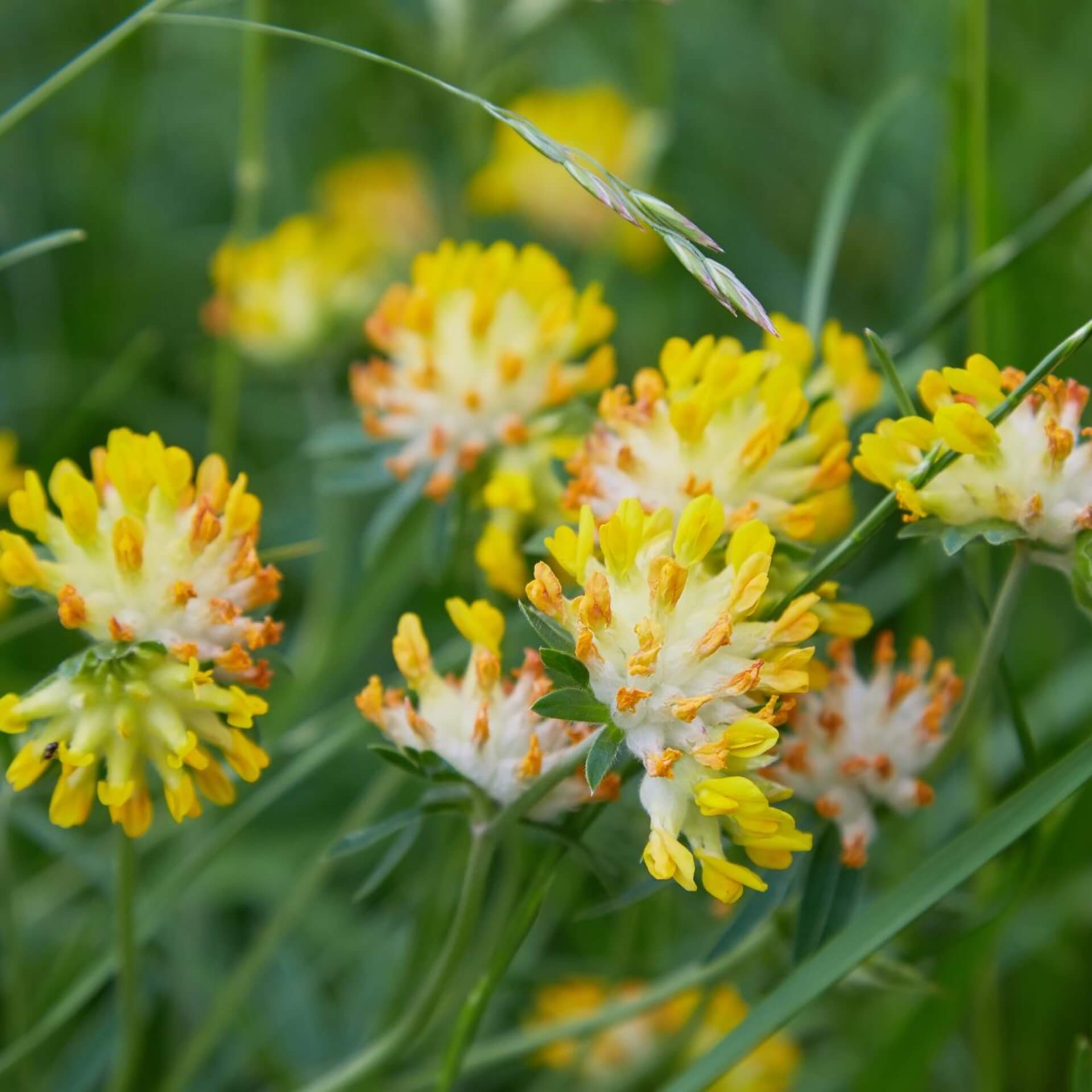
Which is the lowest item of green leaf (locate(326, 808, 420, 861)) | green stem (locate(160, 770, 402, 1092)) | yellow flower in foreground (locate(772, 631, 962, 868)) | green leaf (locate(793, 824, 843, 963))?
green stem (locate(160, 770, 402, 1092))

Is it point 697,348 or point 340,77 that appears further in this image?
point 340,77

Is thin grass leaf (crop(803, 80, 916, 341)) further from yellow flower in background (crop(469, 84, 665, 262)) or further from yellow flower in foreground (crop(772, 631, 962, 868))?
yellow flower in background (crop(469, 84, 665, 262))

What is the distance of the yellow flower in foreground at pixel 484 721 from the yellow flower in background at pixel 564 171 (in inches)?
61.0

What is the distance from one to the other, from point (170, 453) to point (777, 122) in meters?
2.19

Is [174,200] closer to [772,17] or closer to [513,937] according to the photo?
[772,17]

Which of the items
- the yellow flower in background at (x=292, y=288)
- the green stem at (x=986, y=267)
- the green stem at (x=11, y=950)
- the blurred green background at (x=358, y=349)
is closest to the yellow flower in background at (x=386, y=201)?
the blurred green background at (x=358, y=349)

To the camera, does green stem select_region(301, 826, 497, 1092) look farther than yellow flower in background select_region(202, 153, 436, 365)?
No

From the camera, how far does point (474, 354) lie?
1.38m

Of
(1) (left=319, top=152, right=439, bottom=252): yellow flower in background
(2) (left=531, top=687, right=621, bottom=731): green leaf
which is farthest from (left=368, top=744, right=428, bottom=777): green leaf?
(1) (left=319, top=152, right=439, bottom=252): yellow flower in background

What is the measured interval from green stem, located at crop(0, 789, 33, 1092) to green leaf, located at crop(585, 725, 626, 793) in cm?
55

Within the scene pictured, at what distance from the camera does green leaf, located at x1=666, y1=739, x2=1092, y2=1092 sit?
99cm

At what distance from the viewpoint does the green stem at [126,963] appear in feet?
3.57

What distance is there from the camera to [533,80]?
125 inches

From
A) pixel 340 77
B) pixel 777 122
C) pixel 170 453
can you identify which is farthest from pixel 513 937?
pixel 340 77
